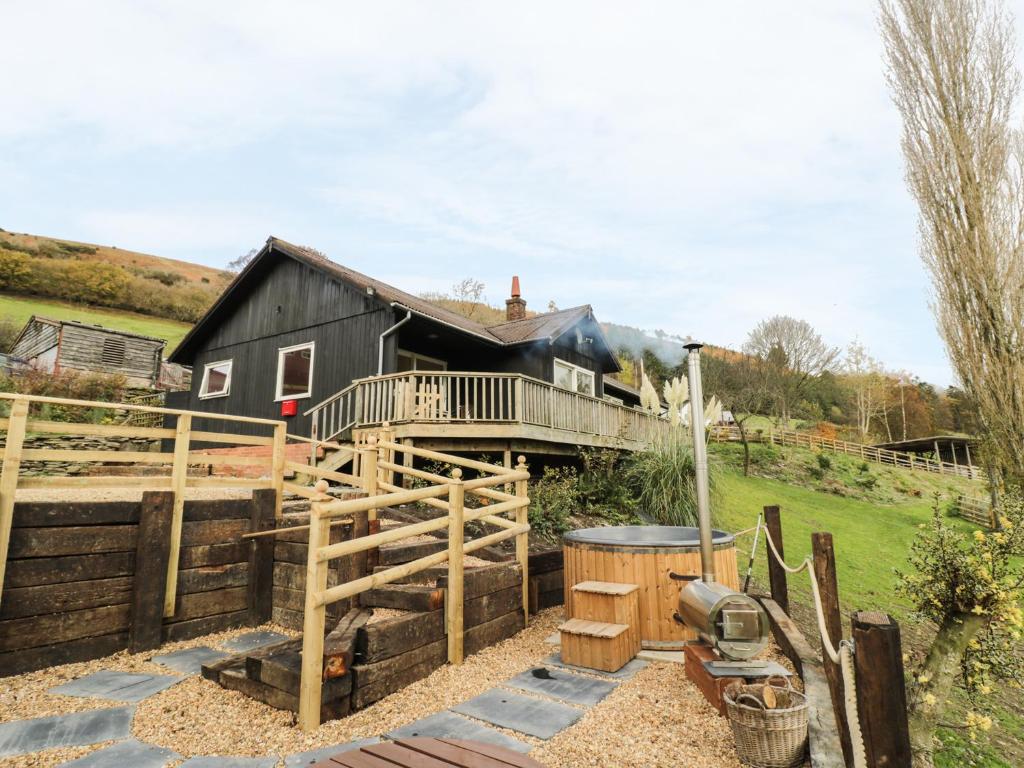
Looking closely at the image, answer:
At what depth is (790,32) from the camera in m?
7.04

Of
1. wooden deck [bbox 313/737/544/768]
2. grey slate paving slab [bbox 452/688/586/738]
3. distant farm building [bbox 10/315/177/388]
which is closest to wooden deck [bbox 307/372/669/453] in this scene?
grey slate paving slab [bbox 452/688/586/738]

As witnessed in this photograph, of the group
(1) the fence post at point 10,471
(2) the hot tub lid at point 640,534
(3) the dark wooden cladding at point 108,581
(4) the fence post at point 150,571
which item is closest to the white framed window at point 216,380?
(3) the dark wooden cladding at point 108,581

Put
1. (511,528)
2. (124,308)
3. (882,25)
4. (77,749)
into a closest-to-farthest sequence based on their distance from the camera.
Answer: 1. (77,749)
2. (511,528)
3. (882,25)
4. (124,308)

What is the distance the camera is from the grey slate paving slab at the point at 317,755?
2522mm

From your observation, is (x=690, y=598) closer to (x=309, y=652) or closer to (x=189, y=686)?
(x=309, y=652)

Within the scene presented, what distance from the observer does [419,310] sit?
11961 millimetres

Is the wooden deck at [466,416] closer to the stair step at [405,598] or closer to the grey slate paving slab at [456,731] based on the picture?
the stair step at [405,598]

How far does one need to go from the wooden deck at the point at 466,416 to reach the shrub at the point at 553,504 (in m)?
0.88

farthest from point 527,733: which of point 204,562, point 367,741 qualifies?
point 204,562

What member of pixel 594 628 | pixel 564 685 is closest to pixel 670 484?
pixel 594 628

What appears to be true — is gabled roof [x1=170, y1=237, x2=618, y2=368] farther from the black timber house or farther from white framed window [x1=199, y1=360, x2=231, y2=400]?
white framed window [x1=199, y1=360, x2=231, y2=400]

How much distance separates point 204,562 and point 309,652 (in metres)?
2.42

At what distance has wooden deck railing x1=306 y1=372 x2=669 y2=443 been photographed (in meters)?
9.41

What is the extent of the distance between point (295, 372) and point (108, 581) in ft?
31.6
